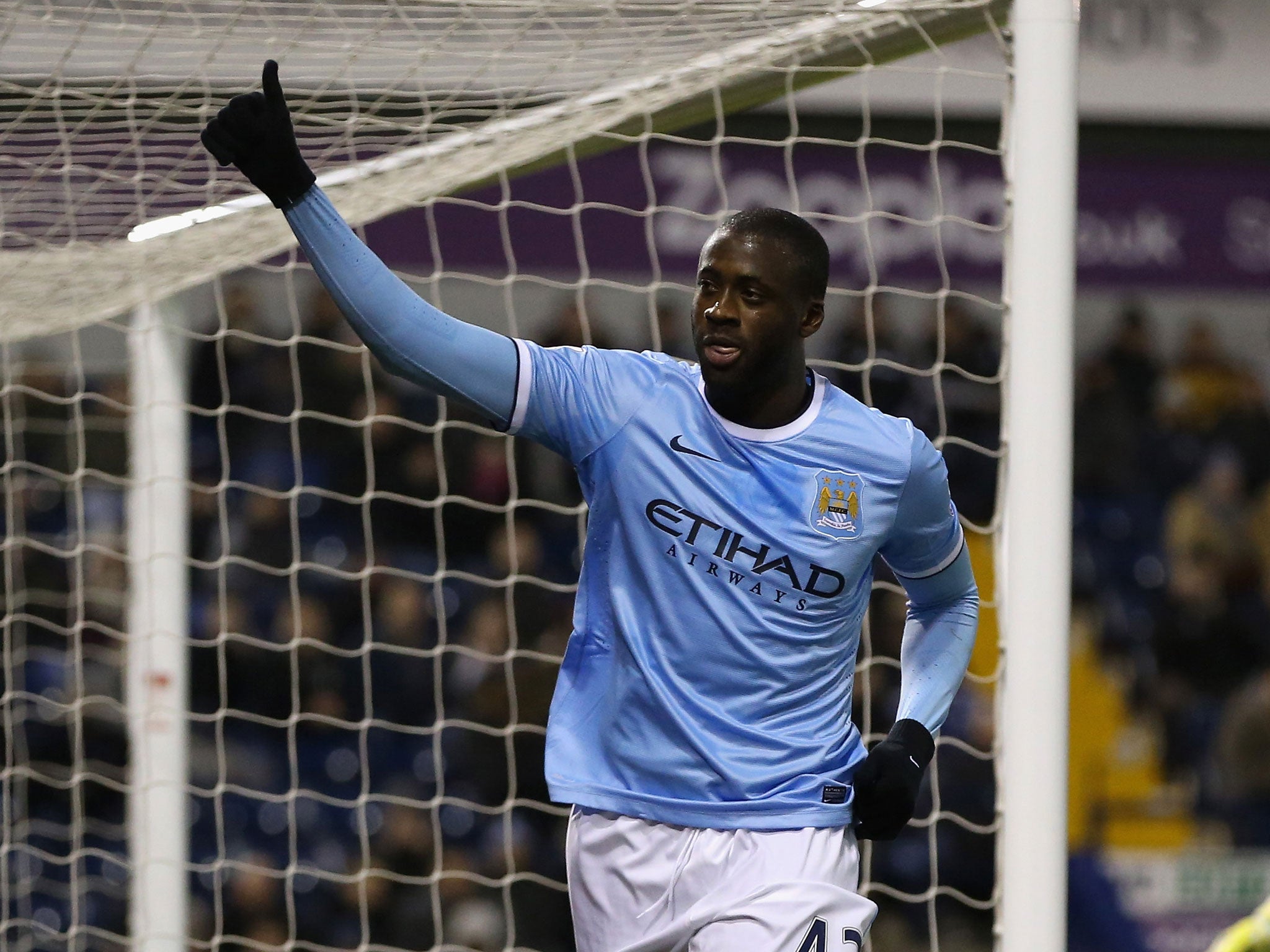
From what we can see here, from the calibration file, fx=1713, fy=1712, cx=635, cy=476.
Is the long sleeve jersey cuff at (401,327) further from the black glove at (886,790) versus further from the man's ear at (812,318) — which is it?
the black glove at (886,790)

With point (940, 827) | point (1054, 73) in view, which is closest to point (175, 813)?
point (1054, 73)

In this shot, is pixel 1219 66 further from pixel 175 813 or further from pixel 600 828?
pixel 600 828

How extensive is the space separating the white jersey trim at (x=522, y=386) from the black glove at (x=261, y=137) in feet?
1.20

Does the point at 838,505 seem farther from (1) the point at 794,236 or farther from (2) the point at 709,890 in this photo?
(2) the point at 709,890

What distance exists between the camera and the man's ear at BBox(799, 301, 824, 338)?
2.30 m

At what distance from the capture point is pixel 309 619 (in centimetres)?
668

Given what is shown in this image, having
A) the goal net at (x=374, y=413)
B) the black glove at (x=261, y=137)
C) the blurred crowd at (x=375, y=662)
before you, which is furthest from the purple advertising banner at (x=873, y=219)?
the black glove at (x=261, y=137)

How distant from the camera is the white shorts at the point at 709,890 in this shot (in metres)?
2.22

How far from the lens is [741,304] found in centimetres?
223

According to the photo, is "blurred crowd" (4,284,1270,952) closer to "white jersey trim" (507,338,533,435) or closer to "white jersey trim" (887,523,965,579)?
"white jersey trim" (887,523,965,579)

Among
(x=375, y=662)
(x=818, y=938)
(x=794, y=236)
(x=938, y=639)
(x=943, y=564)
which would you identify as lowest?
(x=818, y=938)

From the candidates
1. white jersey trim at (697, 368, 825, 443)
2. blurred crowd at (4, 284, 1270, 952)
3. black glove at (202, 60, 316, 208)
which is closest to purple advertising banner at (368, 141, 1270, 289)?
blurred crowd at (4, 284, 1270, 952)

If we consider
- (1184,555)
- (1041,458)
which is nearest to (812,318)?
(1041,458)

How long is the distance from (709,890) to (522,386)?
71cm
